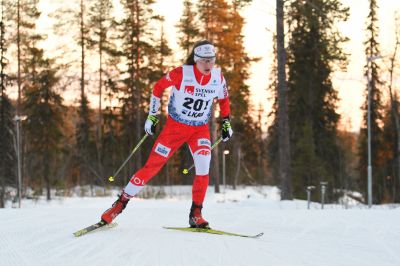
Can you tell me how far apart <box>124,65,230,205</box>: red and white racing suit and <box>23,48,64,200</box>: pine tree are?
24.1 metres

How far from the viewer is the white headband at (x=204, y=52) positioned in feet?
18.0

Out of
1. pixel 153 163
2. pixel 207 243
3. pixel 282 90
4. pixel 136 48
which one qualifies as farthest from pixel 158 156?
pixel 136 48

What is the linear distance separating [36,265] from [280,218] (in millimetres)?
4122

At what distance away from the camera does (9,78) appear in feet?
96.5

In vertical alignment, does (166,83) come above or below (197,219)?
above

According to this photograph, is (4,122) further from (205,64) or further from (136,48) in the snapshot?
(205,64)

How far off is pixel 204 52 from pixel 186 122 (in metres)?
0.78

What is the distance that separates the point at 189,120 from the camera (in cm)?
558

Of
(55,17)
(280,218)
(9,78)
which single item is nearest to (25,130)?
(9,78)

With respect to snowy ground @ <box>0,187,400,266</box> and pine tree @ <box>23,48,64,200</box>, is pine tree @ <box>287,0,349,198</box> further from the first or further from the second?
snowy ground @ <box>0,187,400,266</box>

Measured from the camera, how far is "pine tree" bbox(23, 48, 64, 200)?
95.3 feet

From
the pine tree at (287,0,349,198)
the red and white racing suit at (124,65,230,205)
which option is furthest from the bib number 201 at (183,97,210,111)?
the pine tree at (287,0,349,198)

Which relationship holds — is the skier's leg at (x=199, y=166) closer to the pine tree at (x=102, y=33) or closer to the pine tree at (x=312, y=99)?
the pine tree at (x=312, y=99)

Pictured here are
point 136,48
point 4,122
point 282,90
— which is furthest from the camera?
point 136,48
